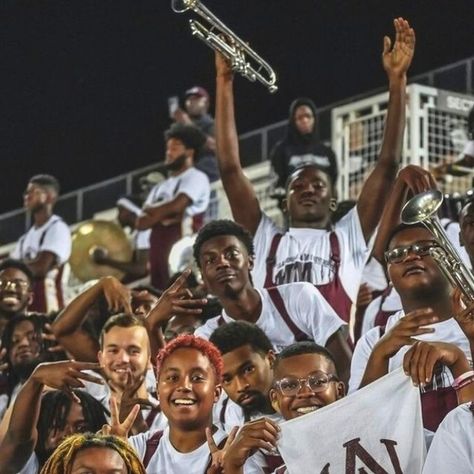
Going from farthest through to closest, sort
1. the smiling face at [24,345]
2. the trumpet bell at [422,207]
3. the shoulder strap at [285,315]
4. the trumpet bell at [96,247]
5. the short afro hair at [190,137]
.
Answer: the trumpet bell at [96,247]
the short afro hair at [190,137]
the smiling face at [24,345]
the shoulder strap at [285,315]
the trumpet bell at [422,207]

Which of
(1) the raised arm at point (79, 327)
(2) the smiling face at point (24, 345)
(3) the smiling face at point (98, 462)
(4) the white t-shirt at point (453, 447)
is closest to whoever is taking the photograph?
(4) the white t-shirt at point (453, 447)

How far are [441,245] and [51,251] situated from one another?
233 inches

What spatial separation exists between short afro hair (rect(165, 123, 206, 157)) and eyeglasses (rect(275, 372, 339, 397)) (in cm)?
571

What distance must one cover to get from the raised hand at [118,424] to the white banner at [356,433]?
799mm

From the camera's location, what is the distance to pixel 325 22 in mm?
26938

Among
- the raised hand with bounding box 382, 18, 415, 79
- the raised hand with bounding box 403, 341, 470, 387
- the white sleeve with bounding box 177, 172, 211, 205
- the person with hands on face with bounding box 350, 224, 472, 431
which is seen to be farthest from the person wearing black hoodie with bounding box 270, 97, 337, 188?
the raised hand with bounding box 403, 341, 470, 387

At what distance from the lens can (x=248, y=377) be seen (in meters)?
8.07

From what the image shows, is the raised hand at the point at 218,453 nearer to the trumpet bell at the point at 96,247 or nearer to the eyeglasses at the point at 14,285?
the eyeglasses at the point at 14,285

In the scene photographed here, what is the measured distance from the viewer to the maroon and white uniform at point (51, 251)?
1249cm

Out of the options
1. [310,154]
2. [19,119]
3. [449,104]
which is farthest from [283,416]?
[19,119]

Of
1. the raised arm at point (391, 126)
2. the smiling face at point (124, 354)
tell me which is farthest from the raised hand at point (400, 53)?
the smiling face at point (124, 354)

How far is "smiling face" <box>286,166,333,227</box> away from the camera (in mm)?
9242

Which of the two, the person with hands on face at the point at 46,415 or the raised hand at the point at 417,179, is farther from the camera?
the raised hand at the point at 417,179

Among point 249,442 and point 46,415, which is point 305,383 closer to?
point 249,442
